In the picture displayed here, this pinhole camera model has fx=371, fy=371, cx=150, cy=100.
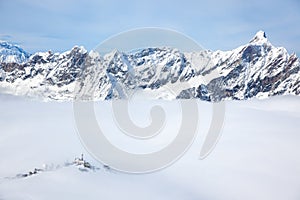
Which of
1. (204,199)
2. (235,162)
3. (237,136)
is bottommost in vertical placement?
(204,199)

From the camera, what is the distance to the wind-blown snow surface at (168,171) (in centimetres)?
7738

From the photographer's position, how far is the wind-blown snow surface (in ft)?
254

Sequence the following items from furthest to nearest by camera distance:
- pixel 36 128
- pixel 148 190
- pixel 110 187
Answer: pixel 36 128 → pixel 148 190 → pixel 110 187

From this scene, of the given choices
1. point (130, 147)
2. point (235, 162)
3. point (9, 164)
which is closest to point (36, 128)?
point (9, 164)

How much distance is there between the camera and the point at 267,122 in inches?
7628

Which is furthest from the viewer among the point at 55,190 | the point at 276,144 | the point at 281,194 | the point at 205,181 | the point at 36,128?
the point at 36,128

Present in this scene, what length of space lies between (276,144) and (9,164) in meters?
104

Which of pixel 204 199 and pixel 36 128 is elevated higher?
pixel 36 128

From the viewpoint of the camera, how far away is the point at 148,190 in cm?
9125

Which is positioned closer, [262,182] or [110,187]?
[110,187]

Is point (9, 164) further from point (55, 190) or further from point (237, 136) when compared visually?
point (237, 136)

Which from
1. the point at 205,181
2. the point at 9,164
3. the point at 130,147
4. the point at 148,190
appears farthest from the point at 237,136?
the point at 9,164

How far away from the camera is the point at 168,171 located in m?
126

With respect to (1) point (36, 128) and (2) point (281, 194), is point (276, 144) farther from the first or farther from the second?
(1) point (36, 128)
